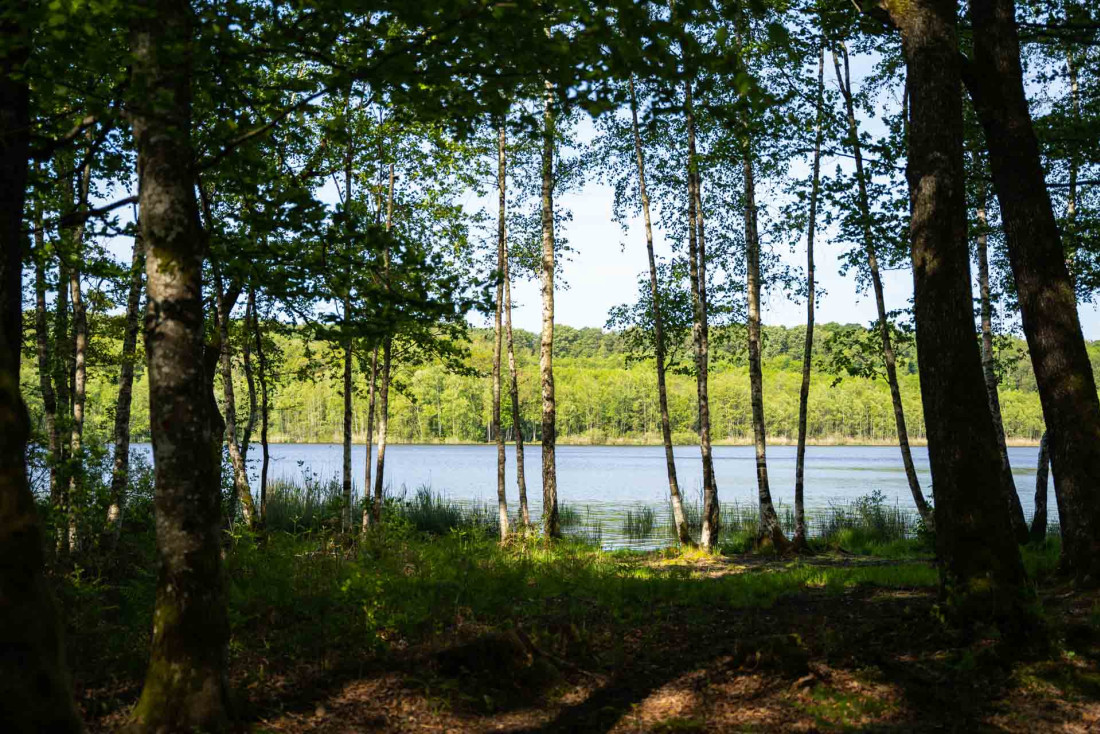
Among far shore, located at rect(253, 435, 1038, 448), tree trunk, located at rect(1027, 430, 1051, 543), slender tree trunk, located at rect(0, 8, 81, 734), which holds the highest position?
slender tree trunk, located at rect(0, 8, 81, 734)

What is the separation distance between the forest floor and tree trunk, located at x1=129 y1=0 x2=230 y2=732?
1.78 ft

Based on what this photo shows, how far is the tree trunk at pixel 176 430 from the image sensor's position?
385 cm

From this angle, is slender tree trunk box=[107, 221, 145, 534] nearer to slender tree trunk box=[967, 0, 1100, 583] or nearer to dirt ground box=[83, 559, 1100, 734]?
dirt ground box=[83, 559, 1100, 734]

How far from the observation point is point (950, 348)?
18.2 ft

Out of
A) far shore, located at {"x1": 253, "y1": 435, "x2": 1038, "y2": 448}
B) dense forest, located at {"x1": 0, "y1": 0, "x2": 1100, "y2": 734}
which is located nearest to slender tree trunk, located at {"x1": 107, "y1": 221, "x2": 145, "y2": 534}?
dense forest, located at {"x1": 0, "y1": 0, "x2": 1100, "y2": 734}

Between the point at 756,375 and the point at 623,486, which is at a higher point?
the point at 756,375

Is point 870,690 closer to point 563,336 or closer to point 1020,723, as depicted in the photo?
point 1020,723

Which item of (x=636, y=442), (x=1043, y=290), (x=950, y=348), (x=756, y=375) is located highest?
(x=1043, y=290)

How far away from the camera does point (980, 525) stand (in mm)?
5363

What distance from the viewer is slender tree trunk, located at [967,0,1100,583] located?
21.9 ft

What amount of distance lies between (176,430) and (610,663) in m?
3.73

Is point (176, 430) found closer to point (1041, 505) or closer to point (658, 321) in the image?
point (658, 321)

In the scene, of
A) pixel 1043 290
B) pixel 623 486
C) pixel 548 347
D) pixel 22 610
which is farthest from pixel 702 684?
pixel 623 486

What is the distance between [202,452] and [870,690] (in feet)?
15.0
